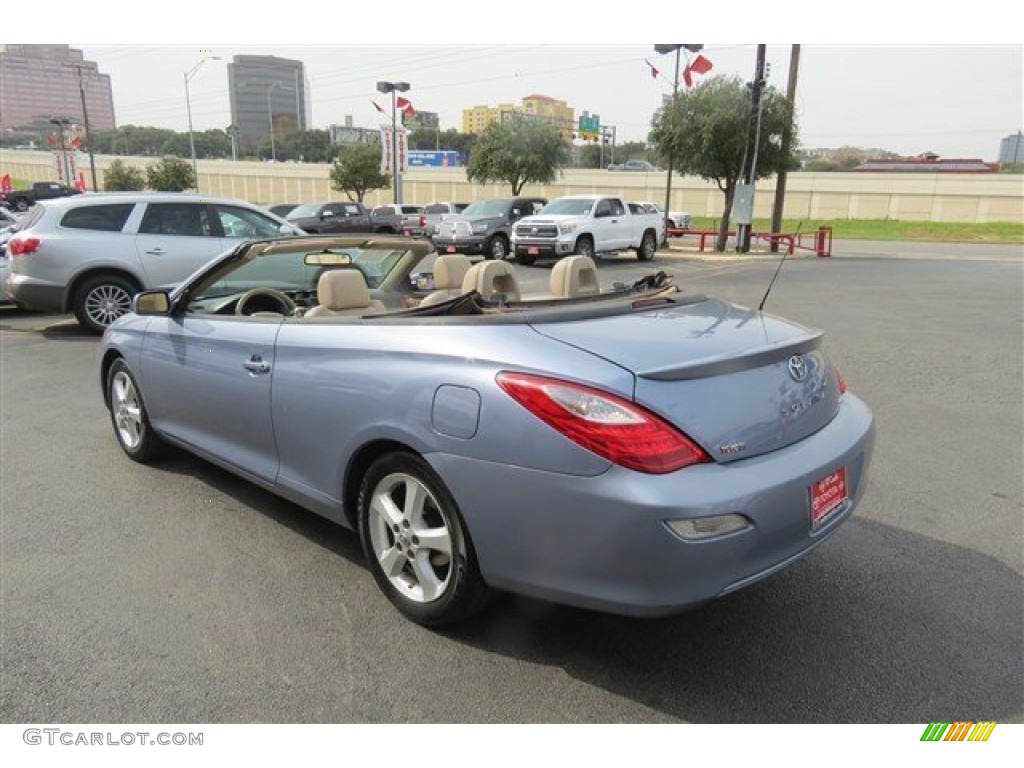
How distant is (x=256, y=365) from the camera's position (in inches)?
142

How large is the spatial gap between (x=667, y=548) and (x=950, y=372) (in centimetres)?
656

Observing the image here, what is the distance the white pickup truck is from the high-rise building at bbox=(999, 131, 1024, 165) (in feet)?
237

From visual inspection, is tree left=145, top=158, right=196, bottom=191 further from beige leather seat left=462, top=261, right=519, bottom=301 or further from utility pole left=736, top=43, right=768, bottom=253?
beige leather seat left=462, top=261, right=519, bottom=301

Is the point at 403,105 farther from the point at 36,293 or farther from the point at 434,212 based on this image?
the point at 36,293

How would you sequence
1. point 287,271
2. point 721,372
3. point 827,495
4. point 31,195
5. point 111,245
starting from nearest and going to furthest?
1. point 721,372
2. point 827,495
3. point 287,271
4. point 111,245
5. point 31,195

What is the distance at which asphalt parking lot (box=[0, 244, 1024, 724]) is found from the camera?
2584 millimetres

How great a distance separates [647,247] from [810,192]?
3706 centimetres

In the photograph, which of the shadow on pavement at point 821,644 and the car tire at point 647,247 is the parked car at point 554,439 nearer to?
Answer: the shadow on pavement at point 821,644

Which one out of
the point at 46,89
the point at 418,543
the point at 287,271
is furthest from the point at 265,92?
the point at 418,543

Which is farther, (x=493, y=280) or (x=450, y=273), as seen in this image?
(x=450, y=273)

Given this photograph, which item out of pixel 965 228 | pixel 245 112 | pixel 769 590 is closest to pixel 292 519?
pixel 769 590

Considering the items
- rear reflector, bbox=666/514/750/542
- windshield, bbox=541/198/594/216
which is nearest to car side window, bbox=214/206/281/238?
rear reflector, bbox=666/514/750/542

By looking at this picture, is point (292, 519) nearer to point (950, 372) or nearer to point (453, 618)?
point (453, 618)

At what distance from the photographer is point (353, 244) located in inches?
178
